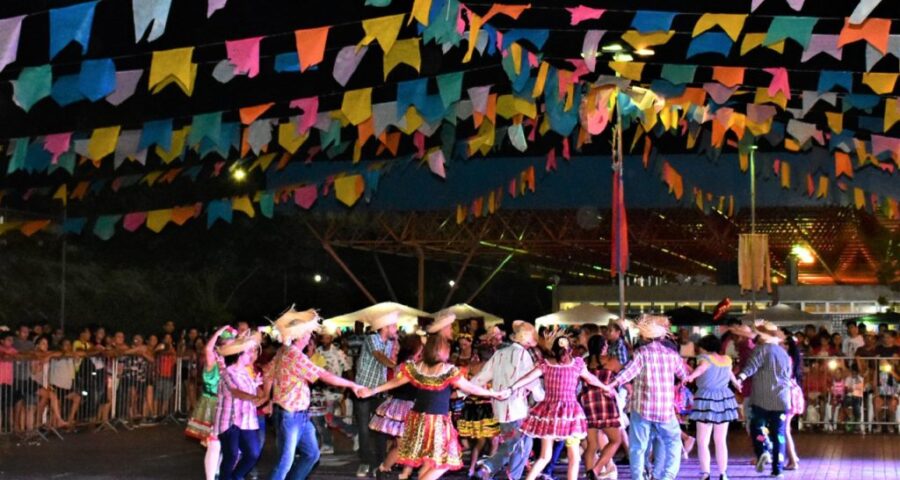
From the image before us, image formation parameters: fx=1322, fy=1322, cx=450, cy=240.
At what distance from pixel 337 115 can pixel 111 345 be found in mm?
7106

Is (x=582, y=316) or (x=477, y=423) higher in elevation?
(x=582, y=316)

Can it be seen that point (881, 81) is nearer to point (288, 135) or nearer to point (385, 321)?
point (385, 321)

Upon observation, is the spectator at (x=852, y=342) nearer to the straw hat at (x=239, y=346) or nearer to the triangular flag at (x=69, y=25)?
the straw hat at (x=239, y=346)

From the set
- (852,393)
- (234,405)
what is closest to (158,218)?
(234,405)

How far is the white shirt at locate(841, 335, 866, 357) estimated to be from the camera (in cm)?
2262

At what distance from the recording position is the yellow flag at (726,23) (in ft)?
39.6

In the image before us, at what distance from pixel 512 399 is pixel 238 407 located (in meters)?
3.30

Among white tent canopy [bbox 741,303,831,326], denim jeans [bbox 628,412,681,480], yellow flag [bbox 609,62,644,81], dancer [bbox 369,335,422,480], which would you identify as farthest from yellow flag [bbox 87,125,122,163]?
white tent canopy [bbox 741,303,831,326]

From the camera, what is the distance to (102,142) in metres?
15.8

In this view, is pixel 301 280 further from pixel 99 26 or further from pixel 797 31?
pixel 797 31

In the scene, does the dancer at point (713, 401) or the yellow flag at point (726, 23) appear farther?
the dancer at point (713, 401)

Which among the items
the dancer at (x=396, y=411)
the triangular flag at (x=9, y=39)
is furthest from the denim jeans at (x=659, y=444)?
the triangular flag at (x=9, y=39)

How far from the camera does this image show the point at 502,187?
2744 cm

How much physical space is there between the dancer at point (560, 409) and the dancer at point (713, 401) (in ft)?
4.91
